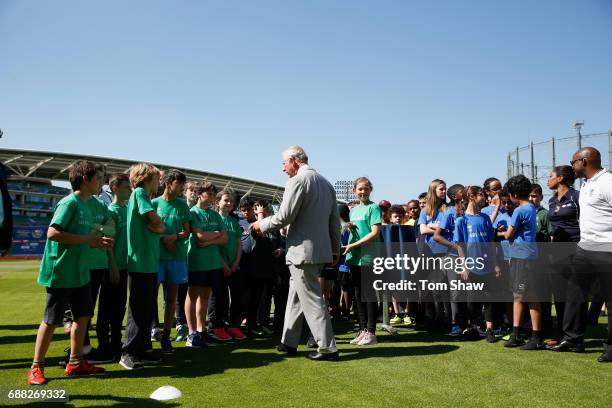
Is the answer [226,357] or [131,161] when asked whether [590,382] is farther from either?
[131,161]

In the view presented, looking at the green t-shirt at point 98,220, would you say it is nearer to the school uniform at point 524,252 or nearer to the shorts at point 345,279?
the shorts at point 345,279

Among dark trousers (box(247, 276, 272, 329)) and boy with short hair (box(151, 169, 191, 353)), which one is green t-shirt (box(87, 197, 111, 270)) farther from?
dark trousers (box(247, 276, 272, 329))

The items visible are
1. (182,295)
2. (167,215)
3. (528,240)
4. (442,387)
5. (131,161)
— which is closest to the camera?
(442,387)

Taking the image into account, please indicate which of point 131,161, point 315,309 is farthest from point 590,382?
point 131,161

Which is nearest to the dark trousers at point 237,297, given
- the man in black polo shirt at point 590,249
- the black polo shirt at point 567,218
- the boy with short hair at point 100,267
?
the boy with short hair at point 100,267

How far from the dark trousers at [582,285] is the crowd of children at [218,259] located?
35cm

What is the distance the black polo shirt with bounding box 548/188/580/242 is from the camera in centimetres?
588

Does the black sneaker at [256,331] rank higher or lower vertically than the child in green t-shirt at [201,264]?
lower

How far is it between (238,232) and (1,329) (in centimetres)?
381

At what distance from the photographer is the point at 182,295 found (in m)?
6.11

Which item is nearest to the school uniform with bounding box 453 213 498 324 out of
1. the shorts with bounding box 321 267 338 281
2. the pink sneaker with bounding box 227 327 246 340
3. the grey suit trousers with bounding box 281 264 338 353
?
the shorts with bounding box 321 267 338 281

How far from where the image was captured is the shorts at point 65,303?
403cm

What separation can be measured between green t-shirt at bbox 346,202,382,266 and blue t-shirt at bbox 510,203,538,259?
159 cm

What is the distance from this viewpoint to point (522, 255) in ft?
18.7
